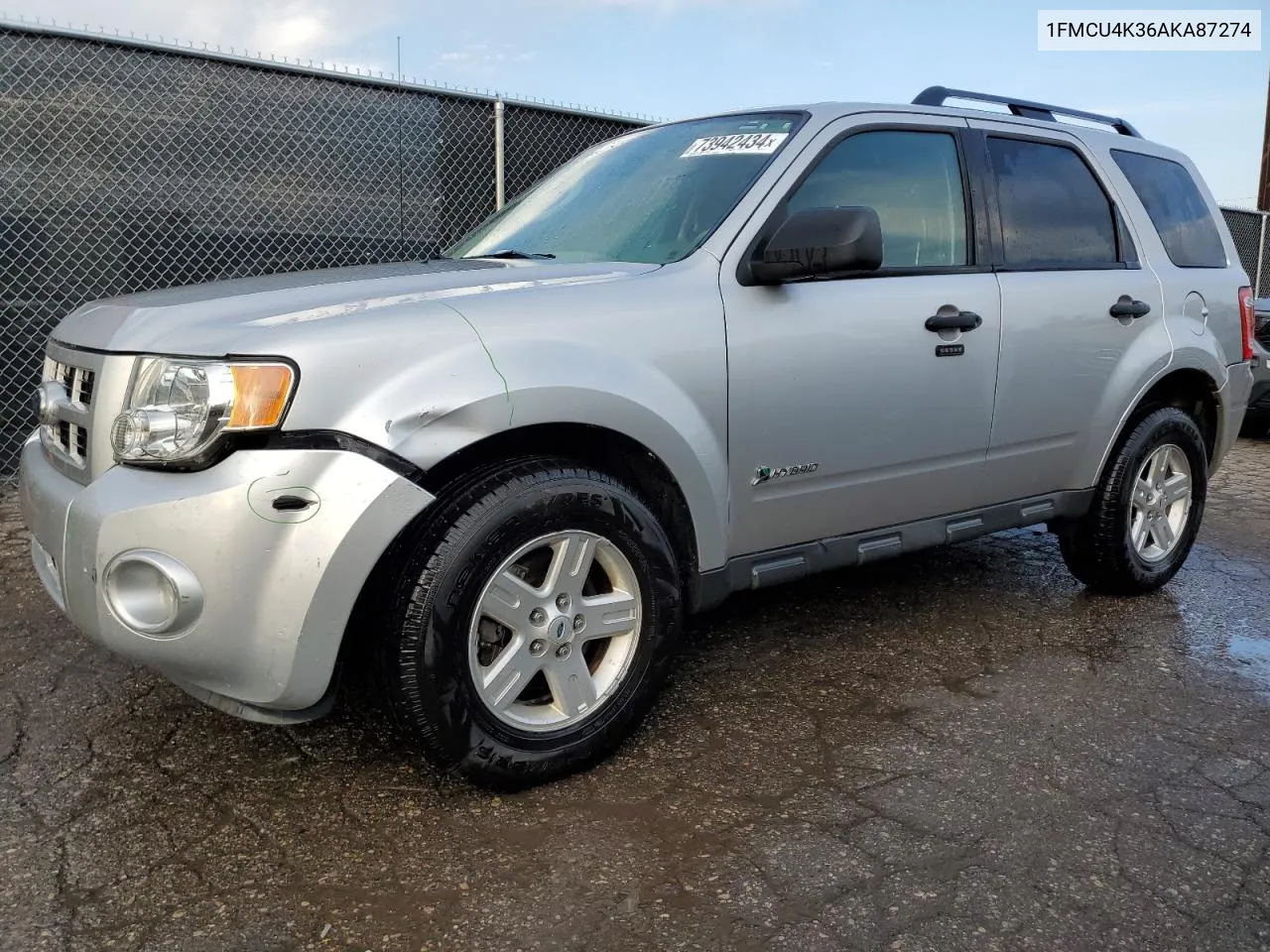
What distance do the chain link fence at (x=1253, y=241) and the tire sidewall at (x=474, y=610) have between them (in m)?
13.1

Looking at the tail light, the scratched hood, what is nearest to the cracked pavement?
the scratched hood

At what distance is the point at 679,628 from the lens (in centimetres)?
291

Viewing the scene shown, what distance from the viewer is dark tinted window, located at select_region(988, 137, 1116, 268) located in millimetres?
3793

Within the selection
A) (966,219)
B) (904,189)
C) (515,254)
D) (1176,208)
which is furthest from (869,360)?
(1176,208)

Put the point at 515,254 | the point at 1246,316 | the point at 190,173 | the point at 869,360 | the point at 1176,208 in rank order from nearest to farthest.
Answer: the point at 869,360, the point at 515,254, the point at 1176,208, the point at 1246,316, the point at 190,173

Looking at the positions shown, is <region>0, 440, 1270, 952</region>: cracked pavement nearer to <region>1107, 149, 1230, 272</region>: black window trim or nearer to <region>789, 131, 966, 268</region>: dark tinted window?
<region>789, 131, 966, 268</region>: dark tinted window

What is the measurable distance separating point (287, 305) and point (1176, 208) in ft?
12.3

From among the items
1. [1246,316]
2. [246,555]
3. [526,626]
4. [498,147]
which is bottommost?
[526,626]

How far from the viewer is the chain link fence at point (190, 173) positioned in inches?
222

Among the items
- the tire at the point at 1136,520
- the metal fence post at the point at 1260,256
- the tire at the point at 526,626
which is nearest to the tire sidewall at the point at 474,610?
the tire at the point at 526,626

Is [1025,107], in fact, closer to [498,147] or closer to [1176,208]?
[1176,208]

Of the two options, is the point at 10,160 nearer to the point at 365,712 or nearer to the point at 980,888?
the point at 365,712

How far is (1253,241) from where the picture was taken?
13.6 meters

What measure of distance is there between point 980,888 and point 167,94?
580cm
